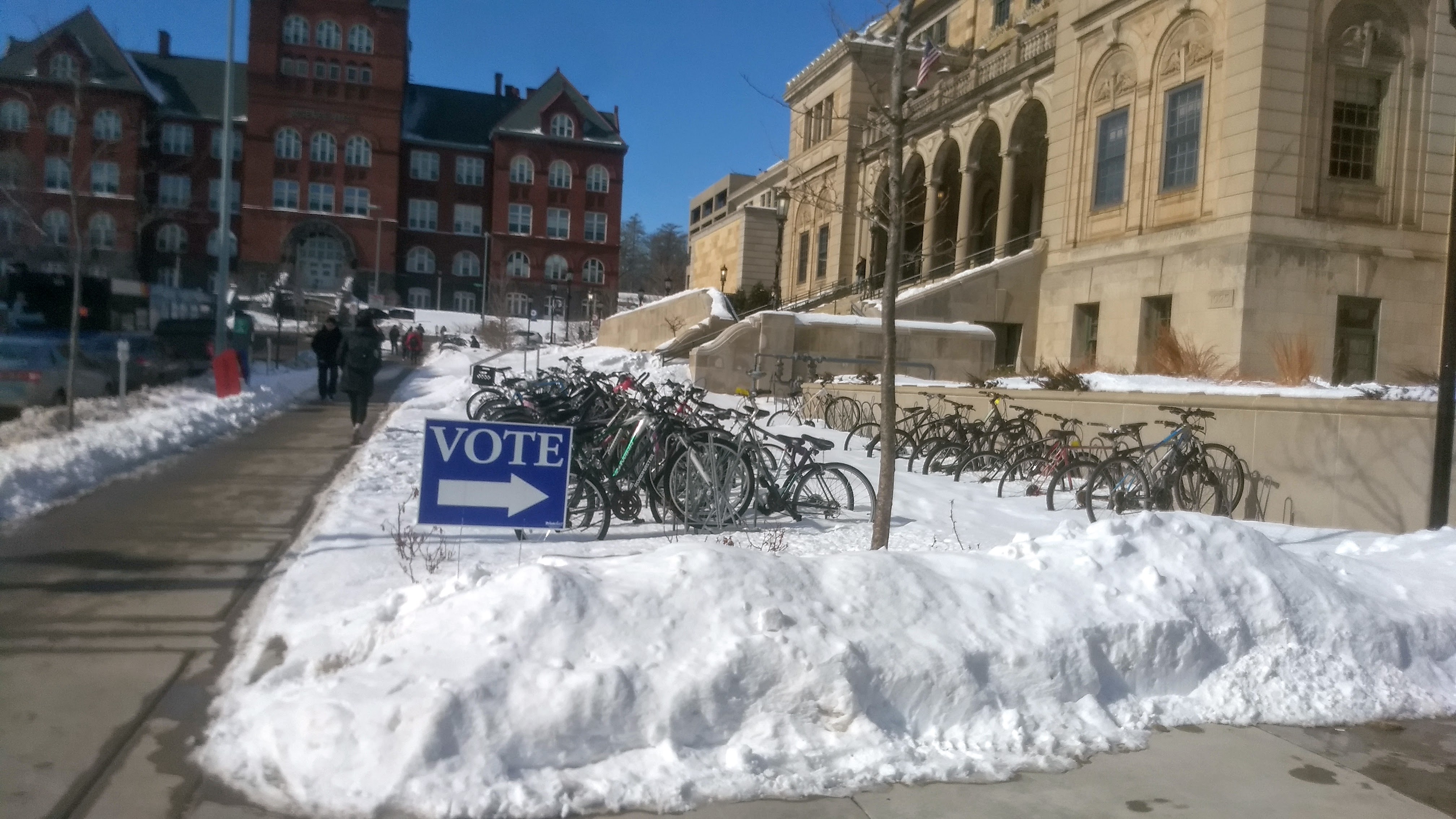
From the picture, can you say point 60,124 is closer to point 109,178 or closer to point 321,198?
point 109,178

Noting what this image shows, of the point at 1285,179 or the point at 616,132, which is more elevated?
the point at 616,132

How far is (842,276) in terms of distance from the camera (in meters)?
42.9

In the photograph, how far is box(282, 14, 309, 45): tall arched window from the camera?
221ft

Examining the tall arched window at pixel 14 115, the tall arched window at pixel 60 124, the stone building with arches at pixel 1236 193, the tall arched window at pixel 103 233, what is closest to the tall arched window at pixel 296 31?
the tall arched window at pixel 60 124

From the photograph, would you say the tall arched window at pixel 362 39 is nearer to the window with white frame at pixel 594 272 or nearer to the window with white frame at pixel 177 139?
the window with white frame at pixel 177 139

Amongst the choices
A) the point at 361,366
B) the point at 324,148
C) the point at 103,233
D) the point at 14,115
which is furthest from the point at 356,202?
the point at 361,366

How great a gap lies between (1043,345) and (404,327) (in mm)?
44520

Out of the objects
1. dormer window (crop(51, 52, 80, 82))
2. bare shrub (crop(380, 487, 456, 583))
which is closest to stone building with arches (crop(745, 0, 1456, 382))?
bare shrub (crop(380, 487, 456, 583))

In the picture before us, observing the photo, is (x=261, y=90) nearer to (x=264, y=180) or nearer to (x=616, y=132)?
(x=264, y=180)

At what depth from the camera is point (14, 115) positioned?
54438 millimetres

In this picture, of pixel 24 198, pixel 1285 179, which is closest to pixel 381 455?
pixel 1285 179

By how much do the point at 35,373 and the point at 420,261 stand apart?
193ft

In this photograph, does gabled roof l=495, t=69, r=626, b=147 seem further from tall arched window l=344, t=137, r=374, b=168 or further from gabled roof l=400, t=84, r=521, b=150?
tall arched window l=344, t=137, r=374, b=168

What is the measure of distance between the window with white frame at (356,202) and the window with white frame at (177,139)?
1183 centimetres
